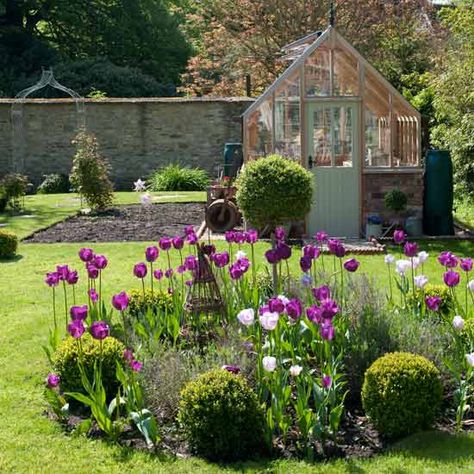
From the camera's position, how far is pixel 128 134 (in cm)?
2328

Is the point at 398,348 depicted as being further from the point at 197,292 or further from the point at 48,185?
the point at 48,185

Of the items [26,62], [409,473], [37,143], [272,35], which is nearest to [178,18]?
[26,62]

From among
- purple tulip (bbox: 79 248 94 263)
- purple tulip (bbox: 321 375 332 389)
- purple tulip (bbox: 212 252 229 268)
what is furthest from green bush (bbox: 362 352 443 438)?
purple tulip (bbox: 79 248 94 263)

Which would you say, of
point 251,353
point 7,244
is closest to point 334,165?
point 7,244

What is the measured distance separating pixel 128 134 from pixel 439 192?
40.4ft

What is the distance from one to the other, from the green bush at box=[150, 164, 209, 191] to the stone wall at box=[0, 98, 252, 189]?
1270mm

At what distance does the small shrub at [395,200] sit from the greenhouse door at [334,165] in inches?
18.5

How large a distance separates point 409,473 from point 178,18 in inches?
1338

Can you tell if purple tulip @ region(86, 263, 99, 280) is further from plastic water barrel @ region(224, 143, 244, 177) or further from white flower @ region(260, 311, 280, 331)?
plastic water barrel @ region(224, 143, 244, 177)

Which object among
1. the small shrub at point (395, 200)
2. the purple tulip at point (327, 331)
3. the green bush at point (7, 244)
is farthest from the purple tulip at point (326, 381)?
the small shrub at point (395, 200)

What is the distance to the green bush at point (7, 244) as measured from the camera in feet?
38.7

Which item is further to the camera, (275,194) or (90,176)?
(90,176)

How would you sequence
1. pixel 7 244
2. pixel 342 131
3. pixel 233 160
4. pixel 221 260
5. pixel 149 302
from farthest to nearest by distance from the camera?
pixel 233 160
pixel 342 131
pixel 7 244
pixel 149 302
pixel 221 260

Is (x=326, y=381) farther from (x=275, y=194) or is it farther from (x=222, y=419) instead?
(x=275, y=194)
